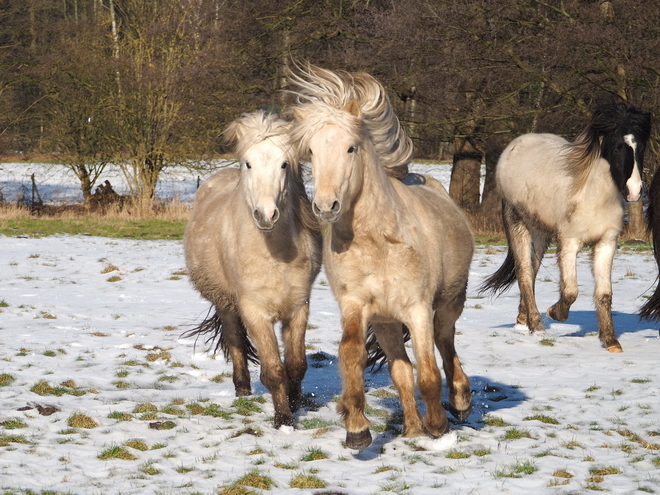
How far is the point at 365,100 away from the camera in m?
4.56

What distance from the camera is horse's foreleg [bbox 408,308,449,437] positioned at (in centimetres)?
425

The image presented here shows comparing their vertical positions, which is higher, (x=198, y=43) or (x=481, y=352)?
(x=198, y=43)

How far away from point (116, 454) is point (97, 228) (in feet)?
44.8

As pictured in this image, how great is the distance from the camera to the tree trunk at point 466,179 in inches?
724

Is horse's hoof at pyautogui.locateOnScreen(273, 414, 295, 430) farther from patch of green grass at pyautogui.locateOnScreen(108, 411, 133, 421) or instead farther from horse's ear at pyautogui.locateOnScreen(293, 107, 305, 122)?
horse's ear at pyautogui.locateOnScreen(293, 107, 305, 122)

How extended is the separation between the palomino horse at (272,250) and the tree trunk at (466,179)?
13489 mm

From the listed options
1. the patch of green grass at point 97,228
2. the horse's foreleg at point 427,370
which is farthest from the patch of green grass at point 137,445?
the patch of green grass at point 97,228

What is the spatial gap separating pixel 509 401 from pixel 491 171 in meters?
12.7

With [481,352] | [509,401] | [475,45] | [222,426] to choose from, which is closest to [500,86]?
[475,45]

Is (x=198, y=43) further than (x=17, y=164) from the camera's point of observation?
No

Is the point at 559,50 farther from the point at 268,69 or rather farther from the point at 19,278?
the point at 19,278

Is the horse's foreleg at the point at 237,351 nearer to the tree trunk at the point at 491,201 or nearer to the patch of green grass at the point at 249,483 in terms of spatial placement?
the patch of green grass at the point at 249,483

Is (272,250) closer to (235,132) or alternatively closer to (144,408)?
(235,132)

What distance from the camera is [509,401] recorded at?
561 centimetres
